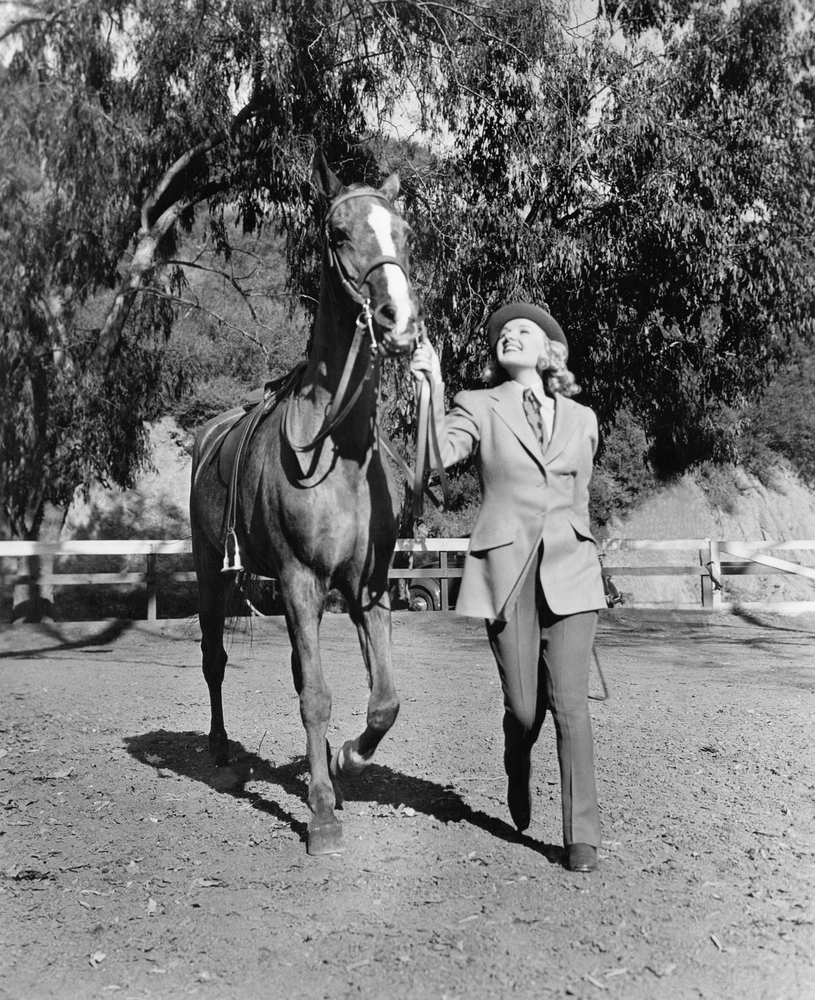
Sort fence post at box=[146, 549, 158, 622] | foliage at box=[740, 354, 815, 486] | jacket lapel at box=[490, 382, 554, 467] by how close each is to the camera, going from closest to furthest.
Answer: jacket lapel at box=[490, 382, 554, 467] < fence post at box=[146, 549, 158, 622] < foliage at box=[740, 354, 815, 486]

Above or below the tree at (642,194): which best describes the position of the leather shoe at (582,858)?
below

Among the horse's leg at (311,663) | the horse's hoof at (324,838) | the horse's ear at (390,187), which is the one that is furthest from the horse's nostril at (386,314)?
the horse's hoof at (324,838)

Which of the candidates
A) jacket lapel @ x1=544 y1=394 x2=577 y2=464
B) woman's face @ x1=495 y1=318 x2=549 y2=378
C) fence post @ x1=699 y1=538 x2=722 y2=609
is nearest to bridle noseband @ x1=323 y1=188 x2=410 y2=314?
woman's face @ x1=495 y1=318 x2=549 y2=378

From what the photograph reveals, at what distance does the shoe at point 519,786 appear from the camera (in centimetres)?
422

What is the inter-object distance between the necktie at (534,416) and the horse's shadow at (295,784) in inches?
62.5

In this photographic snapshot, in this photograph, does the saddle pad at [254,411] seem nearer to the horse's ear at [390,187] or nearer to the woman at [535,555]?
the horse's ear at [390,187]

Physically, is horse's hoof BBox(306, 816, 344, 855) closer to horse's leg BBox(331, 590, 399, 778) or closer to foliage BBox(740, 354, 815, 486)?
horse's leg BBox(331, 590, 399, 778)

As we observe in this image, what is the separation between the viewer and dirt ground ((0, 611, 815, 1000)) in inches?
122

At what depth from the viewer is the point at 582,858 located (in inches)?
154

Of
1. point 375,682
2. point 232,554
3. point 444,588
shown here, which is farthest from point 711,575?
point 375,682

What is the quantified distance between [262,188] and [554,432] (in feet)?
39.0

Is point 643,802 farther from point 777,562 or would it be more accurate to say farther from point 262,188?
point 262,188

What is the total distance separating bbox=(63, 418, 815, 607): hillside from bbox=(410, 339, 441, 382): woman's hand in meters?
19.2

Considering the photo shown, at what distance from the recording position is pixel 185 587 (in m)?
22.1
